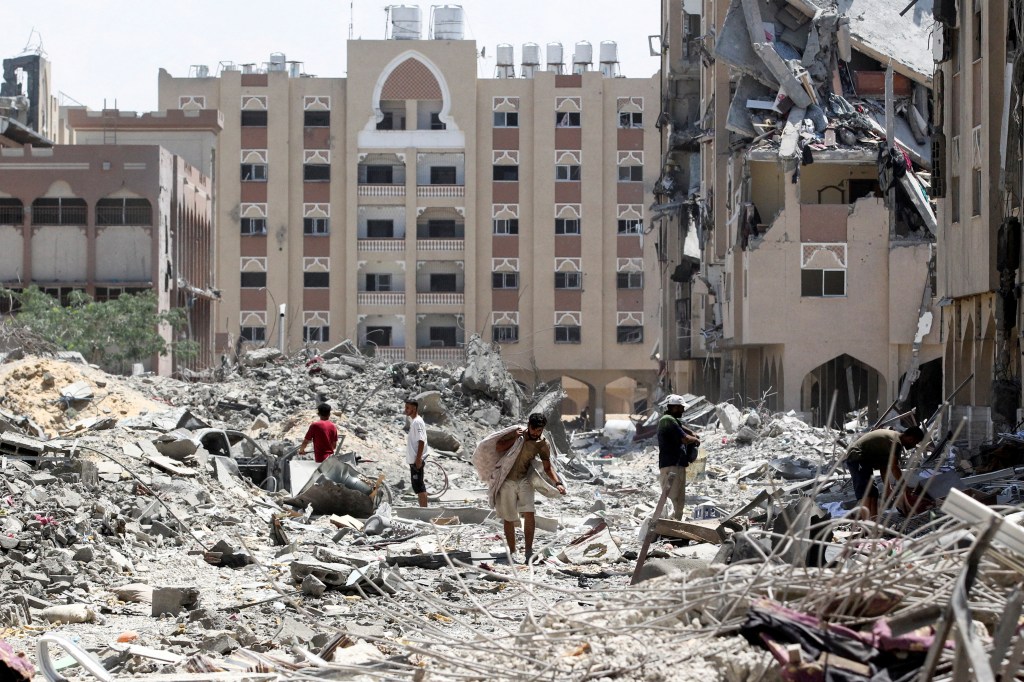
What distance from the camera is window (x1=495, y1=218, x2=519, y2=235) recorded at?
65.1 metres

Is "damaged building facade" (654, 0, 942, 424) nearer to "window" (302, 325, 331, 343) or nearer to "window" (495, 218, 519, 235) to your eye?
"window" (495, 218, 519, 235)

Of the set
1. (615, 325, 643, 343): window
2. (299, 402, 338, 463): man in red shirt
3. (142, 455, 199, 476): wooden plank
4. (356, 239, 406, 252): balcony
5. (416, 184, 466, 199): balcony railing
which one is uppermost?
(416, 184, 466, 199): balcony railing

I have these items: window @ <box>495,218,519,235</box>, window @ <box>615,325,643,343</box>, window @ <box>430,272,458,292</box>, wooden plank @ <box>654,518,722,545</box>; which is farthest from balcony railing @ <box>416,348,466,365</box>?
wooden plank @ <box>654,518,722,545</box>

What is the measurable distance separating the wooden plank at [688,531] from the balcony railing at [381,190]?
5326 centimetres

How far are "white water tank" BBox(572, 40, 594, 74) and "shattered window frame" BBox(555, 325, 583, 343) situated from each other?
40.5 feet

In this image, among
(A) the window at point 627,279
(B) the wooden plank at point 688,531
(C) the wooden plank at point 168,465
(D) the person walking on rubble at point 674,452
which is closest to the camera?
(B) the wooden plank at point 688,531

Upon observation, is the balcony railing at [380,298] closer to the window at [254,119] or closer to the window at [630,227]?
the window at [254,119]

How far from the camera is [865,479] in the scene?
522 inches

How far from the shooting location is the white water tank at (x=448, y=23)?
213 feet

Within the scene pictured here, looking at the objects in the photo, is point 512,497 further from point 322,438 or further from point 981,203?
point 981,203

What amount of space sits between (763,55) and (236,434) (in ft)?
67.5

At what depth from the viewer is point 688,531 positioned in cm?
1263

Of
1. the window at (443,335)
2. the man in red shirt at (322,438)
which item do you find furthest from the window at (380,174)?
the man in red shirt at (322,438)

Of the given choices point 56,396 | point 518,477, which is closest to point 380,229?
point 56,396
